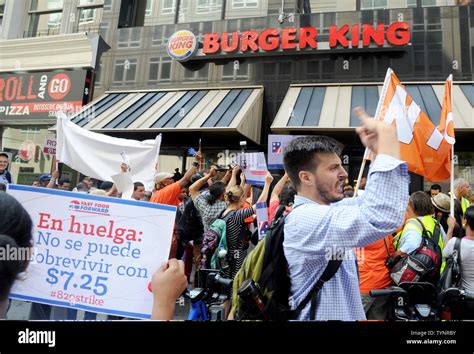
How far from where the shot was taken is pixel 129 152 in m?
5.53

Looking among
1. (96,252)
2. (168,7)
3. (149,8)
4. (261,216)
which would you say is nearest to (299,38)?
(168,7)

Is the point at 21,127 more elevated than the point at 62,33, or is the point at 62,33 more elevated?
the point at 62,33

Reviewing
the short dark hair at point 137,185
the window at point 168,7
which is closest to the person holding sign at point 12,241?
the short dark hair at point 137,185

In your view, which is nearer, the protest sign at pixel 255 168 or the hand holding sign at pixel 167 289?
the hand holding sign at pixel 167 289

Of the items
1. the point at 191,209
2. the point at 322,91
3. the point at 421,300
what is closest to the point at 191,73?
the point at 322,91

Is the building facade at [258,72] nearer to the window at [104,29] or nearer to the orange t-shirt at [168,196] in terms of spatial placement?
the window at [104,29]

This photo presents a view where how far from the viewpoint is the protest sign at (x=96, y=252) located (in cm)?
230

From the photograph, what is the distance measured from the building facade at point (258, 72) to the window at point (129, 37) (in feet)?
0.11

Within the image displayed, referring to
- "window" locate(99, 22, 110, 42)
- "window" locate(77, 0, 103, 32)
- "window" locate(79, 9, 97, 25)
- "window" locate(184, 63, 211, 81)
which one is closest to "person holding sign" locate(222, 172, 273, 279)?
"window" locate(184, 63, 211, 81)

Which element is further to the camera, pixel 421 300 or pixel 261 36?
Answer: pixel 261 36

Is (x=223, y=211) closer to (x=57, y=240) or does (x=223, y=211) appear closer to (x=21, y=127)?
(x=57, y=240)

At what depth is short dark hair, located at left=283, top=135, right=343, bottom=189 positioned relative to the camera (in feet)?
5.48

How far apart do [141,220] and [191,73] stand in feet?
32.6

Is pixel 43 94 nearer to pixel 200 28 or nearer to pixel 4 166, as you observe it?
pixel 200 28
